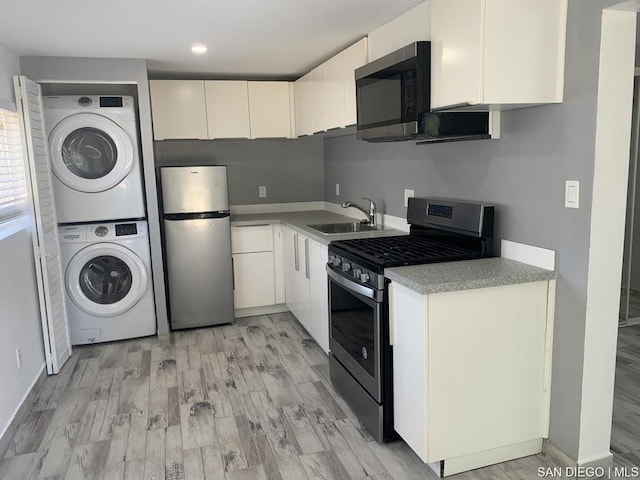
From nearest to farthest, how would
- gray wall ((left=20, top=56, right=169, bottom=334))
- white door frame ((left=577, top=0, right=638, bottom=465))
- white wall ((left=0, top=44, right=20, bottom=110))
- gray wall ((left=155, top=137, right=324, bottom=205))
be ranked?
white door frame ((left=577, top=0, right=638, bottom=465))
white wall ((left=0, top=44, right=20, bottom=110))
gray wall ((left=20, top=56, right=169, bottom=334))
gray wall ((left=155, top=137, right=324, bottom=205))

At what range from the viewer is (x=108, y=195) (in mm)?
3779

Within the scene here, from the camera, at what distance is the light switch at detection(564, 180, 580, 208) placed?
1.97m

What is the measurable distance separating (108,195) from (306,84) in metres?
1.83

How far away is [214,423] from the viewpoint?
8.73ft

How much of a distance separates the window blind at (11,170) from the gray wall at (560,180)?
8.52 feet

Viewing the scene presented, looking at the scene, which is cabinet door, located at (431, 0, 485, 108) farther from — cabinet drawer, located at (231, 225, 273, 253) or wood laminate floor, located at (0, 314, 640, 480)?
cabinet drawer, located at (231, 225, 273, 253)

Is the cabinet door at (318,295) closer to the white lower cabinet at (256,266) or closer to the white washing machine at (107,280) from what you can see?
the white lower cabinet at (256,266)

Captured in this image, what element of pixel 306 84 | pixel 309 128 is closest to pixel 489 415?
pixel 309 128

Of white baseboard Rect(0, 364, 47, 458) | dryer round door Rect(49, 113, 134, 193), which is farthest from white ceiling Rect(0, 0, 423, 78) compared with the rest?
white baseboard Rect(0, 364, 47, 458)

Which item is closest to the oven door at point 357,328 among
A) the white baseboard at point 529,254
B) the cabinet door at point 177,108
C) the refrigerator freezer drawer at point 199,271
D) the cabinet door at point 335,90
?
the white baseboard at point 529,254

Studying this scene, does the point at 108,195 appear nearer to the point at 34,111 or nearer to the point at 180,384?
the point at 34,111

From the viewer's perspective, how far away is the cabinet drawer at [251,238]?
4.32m

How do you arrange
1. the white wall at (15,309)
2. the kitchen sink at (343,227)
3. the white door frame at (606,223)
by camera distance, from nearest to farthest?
1. the white door frame at (606,223)
2. the white wall at (15,309)
3. the kitchen sink at (343,227)

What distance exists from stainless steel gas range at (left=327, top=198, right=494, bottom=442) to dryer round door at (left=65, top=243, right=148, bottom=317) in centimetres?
181
